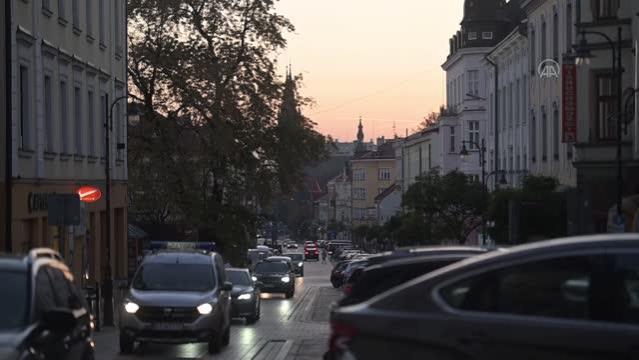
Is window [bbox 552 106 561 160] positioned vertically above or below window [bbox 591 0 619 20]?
below

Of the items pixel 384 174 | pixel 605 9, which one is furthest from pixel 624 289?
pixel 384 174

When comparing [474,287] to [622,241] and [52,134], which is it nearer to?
[622,241]

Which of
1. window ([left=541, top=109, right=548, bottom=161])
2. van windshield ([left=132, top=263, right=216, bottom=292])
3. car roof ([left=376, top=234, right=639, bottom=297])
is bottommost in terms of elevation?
van windshield ([left=132, top=263, right=216, bottom=292])

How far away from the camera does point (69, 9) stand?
37.4 meters

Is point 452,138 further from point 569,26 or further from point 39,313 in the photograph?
point 39,313

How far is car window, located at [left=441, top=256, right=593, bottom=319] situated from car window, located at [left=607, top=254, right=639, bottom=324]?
147mm

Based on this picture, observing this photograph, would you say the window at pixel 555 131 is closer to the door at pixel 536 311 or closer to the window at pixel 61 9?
the window at pixel 61 9

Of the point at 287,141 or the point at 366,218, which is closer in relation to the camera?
the point at 287,141

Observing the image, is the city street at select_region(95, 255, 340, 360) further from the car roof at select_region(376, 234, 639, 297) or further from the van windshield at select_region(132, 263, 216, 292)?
the car roof at select_region(376, 234, 639, 297)

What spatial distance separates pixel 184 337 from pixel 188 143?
35262 mm

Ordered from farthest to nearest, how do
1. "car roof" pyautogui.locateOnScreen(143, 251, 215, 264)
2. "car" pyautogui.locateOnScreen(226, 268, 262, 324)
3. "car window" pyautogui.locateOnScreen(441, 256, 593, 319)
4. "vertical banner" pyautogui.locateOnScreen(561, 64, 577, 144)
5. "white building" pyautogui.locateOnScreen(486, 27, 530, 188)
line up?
"white building" pyautogui.locateOnScreen(486, 27, 530, 188) < "vertical banner" pyautogui.locateOnScreen(561, 64, 577, 144) < "car" pyautogui.locateOnScreen(226, 268, 262, 324) < "car roof" pyautogui.locateOnScreen(143, 251, 215, 264) < "car window" pyautogui.locateOnScreen(441, 256, 593, 319)

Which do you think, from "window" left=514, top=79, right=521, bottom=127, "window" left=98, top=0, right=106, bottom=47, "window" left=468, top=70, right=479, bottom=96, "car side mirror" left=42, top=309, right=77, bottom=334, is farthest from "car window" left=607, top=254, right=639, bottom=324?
"window" left=468, top=70, right=479, bottom=96

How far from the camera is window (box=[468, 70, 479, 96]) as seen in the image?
294ft

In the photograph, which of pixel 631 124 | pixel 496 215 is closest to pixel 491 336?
pixel 631 124
